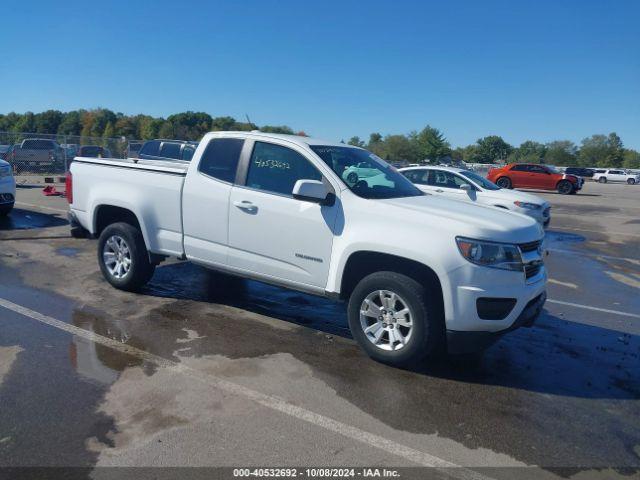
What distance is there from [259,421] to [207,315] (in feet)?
7.90

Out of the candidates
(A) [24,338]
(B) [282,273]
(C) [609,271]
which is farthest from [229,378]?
(C) [609,271]

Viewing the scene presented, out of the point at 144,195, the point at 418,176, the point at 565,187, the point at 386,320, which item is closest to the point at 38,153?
the point at 418,176

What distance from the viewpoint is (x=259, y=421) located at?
364 cm

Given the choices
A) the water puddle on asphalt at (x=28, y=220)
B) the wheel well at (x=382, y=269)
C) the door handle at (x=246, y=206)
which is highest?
the door handle at (x=246, y=206)

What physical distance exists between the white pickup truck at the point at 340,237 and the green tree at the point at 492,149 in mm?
131457

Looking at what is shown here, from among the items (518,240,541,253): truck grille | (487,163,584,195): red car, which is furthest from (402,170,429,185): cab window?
(487,163,584,195): red car

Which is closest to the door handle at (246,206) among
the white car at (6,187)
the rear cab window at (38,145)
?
the white car at (6,187)

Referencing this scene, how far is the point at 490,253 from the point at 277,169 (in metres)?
2.25

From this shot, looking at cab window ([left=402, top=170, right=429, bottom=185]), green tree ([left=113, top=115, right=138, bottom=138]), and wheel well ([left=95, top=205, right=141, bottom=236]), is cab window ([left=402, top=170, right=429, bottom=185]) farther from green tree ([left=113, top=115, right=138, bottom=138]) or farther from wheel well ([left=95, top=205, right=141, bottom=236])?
green tree ([left=113, top=115, right=138, bottom=138])

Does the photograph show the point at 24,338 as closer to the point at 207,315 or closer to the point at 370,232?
the point at 207,315

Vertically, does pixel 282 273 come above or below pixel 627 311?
above

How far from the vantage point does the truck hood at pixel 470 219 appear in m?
4.29

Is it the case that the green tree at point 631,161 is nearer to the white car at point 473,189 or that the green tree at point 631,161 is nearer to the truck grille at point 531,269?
the white car at point 473,189

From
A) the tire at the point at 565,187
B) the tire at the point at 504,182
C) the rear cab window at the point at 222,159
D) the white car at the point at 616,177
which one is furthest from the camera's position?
the white car at the point at 616,177
